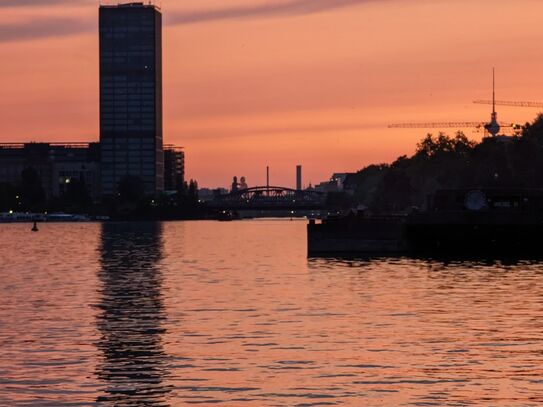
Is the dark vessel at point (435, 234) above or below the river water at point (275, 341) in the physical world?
above

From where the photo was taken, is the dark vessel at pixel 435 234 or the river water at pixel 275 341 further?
the dark vessel at pixel 435 234

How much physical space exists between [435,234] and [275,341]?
9207 centimetres

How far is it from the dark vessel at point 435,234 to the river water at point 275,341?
4386 centimetres

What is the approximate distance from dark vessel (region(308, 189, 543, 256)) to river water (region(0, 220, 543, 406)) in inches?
1727

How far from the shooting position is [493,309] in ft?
205

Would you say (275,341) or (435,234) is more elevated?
(435,234)

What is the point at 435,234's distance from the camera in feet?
458

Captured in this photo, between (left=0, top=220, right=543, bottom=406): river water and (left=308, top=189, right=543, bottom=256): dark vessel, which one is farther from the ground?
(left=308, top=189, right=543, bottom=256): dark vessel

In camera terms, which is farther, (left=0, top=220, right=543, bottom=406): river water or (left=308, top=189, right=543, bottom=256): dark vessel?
(left=308, top=189, right=543, bottom=256): dark vessel

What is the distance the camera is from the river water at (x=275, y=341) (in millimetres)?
37156

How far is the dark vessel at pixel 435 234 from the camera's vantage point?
447 ft

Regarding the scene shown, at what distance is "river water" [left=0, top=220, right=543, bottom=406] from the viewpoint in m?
37.2

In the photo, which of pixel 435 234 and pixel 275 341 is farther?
pixel 435 234

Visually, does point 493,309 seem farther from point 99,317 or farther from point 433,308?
point 99,317
